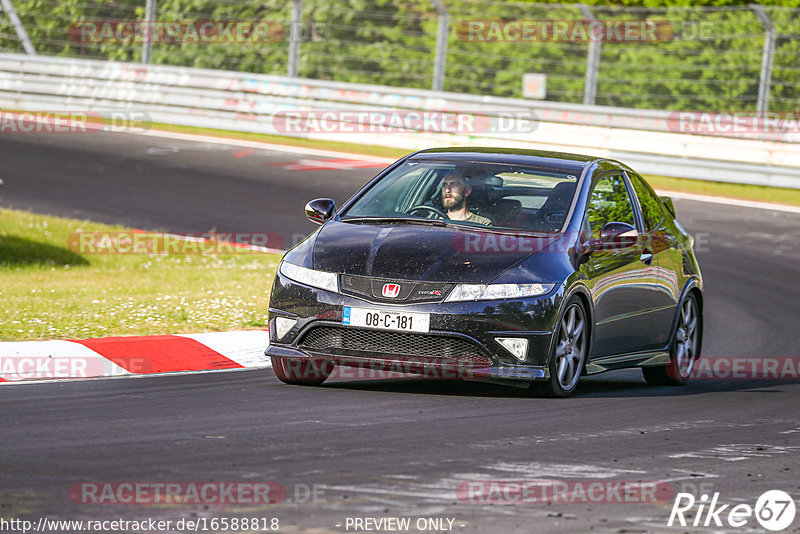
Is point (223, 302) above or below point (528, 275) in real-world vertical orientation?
below

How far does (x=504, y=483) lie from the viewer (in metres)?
5.83

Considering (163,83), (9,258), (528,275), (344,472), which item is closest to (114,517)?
(344,472)

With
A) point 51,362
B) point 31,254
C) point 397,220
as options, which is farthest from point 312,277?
point 31,254

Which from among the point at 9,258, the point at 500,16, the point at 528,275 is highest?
the point at 500,16

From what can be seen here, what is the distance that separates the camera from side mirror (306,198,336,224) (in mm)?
9047

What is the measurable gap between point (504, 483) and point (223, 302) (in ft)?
20.4

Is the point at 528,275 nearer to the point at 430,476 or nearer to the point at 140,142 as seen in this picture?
the point at 430,476

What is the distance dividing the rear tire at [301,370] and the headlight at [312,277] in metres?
0.54

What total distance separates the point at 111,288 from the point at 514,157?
14.8ft

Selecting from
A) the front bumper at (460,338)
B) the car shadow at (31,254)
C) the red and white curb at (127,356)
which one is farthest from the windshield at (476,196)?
the car shadow at (31,254)

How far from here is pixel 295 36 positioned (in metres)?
24.8

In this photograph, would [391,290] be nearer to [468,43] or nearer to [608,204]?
[608,204]

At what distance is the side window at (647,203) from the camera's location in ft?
32.6

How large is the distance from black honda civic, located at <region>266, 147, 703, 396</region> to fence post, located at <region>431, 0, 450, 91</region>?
46.0ft
